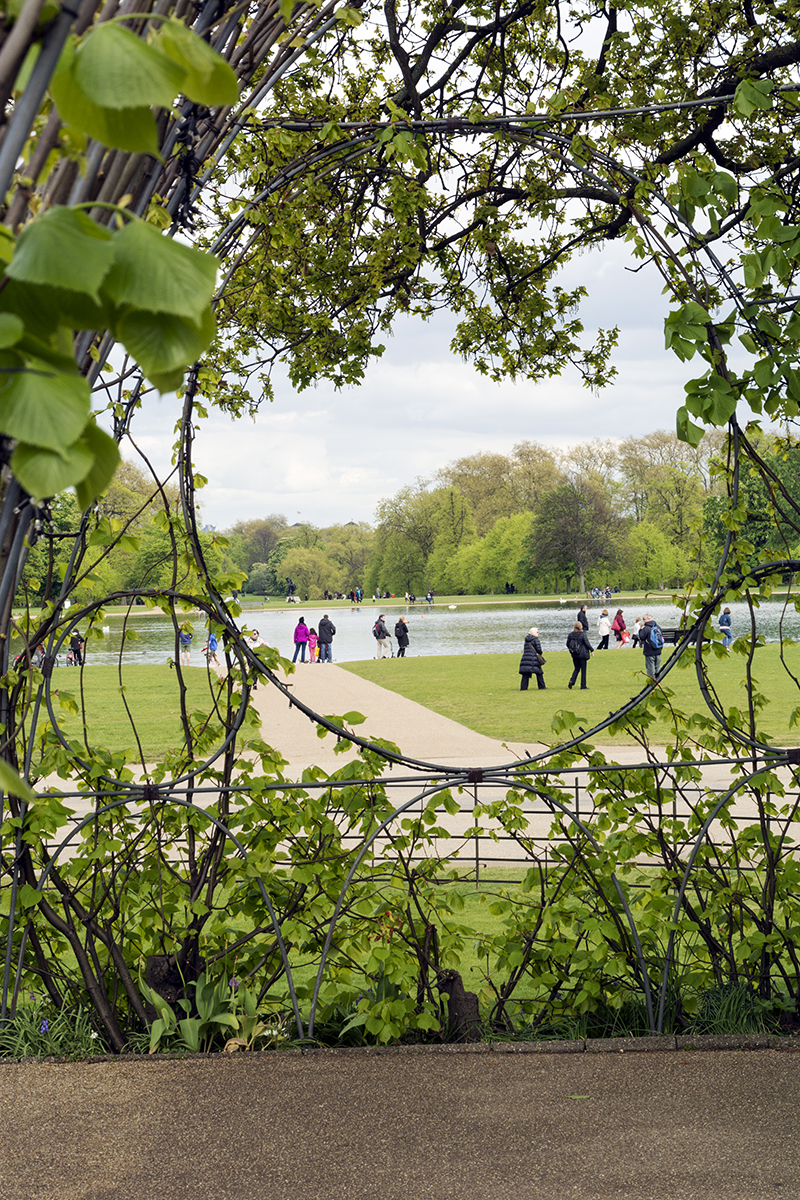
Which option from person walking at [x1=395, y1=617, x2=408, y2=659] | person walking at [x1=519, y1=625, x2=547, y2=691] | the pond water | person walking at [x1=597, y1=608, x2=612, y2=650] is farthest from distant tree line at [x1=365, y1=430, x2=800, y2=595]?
person walking at [x1=519, y1=625, x2=547, y2=691]

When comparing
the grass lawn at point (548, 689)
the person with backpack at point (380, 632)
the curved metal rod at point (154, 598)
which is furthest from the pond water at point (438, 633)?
the curved metal rod at point (154, 598)

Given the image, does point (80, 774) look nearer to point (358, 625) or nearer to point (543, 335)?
point (543, 335)

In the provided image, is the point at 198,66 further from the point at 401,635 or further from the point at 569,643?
the point at 401,635

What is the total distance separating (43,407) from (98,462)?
108 millimetres

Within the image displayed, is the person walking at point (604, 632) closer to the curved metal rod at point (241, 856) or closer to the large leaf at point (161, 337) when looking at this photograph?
the curved metal rod at point (241, 856)

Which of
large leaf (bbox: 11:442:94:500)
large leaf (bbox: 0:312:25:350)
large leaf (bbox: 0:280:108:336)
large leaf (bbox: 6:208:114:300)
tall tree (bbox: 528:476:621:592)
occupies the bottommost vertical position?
large leaf (bbox: 11:442:94:500)

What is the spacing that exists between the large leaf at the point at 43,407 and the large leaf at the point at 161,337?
0.20 feet

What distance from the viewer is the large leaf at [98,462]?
865mm

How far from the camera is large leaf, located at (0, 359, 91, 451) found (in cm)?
77

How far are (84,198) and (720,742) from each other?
3.06 metres

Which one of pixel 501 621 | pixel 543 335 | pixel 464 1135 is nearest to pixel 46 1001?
pixel 464 1135

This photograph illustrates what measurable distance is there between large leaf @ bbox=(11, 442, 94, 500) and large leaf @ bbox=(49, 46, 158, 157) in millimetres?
269

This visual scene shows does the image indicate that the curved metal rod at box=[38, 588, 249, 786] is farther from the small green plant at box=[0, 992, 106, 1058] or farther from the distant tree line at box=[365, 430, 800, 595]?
the distant tree line at box=[365, 430, 800, 595]

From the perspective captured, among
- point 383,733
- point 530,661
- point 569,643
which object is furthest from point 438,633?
point 383,733
